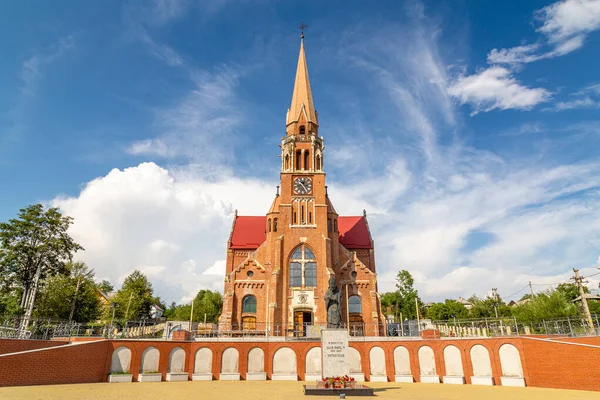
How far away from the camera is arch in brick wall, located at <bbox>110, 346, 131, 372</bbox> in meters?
21.7

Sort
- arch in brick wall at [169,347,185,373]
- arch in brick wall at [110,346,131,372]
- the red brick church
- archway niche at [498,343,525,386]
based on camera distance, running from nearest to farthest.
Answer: arch in brick wall at [110,346,131,372] < archway niche at [498,343,525,386] < arch in brick wall at [169,347,185,373] < the red brick church

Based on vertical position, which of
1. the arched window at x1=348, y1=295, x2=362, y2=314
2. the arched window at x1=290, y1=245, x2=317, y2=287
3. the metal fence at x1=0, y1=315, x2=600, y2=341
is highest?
the arched window at x1=290, y1=245, x2=317, y2=287

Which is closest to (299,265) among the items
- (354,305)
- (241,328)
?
(354,305)

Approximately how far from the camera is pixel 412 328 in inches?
1170

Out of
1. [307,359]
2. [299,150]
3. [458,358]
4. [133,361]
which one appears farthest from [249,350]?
[299,150]

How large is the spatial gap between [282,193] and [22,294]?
2902 cm

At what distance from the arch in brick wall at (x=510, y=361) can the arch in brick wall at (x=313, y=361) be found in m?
12.0

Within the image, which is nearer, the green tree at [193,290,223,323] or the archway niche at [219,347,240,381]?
the archway niche at [219,347,240,381]

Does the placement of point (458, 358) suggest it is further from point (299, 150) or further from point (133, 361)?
point (299, 150)

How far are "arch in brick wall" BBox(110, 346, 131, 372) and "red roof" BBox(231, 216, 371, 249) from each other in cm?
2155

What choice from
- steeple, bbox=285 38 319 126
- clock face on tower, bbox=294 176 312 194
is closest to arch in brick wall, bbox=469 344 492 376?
clock face on tower, bbox=294 176 312 194

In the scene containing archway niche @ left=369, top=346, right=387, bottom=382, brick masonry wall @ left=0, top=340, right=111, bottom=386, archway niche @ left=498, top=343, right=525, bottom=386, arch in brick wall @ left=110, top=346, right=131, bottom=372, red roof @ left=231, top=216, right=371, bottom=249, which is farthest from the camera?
red roof @ left=231, top=216, right=371, bottom=249

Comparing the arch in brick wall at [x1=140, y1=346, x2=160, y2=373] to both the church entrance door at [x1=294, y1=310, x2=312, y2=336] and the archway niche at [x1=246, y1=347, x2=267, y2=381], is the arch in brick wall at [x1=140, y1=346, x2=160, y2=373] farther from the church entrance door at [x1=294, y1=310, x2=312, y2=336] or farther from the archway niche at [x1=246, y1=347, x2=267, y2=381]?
the church entrance door at [x1=294, y1=310, x2=312, y2=336]

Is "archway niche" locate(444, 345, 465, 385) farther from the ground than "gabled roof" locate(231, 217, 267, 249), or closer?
closer
